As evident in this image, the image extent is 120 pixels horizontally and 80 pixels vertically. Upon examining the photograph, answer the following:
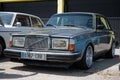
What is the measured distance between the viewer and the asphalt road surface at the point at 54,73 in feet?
23.7

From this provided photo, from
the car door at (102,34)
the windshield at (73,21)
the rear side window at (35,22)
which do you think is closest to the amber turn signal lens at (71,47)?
the windshield at (73,21)

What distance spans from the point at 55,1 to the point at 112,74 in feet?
38.5

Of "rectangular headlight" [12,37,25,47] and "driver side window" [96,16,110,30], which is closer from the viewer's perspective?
"rectangular headlight" [12,37,25,47]

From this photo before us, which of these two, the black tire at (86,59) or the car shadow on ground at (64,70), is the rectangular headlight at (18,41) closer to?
the car shadow on ground at (64,70)

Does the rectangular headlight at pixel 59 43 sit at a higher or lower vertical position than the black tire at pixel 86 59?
higher

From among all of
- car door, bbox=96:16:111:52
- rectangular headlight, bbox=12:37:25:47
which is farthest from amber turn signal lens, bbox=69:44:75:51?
car door, bbox=96:16:111:52

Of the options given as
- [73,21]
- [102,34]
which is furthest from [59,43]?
[102,34]

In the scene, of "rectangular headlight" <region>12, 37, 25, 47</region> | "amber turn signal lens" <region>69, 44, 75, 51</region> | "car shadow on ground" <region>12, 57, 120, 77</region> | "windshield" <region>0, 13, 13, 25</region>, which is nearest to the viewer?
"amber turn signal lens" <region>69, 44, 75, 51</region>

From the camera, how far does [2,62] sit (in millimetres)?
9359

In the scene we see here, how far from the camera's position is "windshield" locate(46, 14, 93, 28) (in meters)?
8.96

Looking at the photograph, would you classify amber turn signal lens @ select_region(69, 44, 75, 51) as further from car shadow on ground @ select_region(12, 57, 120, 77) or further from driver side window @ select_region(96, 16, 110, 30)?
driver side window @ select_region(96, 16, 110, 30)

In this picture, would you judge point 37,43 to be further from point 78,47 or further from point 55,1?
point 55,1

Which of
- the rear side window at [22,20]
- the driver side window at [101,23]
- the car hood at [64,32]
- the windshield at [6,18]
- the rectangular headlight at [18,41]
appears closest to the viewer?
the car hood at [64,32]

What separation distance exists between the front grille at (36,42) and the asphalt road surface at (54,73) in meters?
0.65
